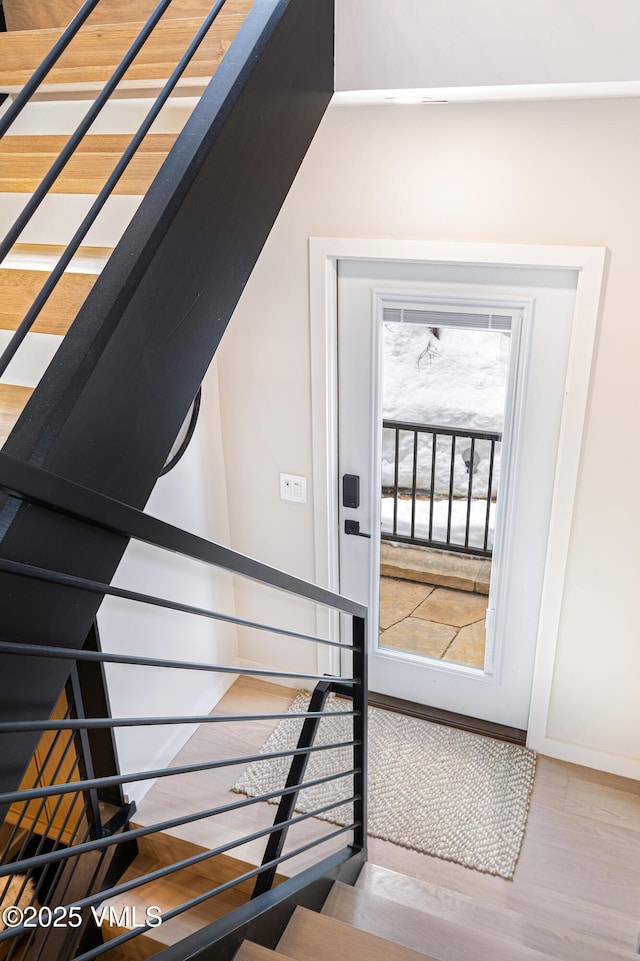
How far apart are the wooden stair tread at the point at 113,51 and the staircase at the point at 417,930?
6.17ft

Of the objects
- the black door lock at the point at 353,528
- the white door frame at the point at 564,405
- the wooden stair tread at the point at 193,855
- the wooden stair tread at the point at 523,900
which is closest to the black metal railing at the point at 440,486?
the black door lock at the point at 353,528

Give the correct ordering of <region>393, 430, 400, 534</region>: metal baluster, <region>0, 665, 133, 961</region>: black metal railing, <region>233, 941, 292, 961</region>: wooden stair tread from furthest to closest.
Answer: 1. <region>393, 430, 400, 534</region>: metal baluster
2. <region>0, 665, 133, 961</region>: black metal railing
3. <region>233, 941, 292, 961</region>: wooden stair tread

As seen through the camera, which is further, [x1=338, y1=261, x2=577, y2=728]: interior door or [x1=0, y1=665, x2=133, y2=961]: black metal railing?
[x1=338, y1=261, x2=577, y2=728]: interior door

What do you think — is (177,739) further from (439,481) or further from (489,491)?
(489,491)

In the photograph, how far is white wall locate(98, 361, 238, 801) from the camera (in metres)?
2.69

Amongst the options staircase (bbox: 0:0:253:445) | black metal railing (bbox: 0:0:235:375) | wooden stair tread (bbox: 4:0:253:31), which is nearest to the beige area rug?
staircase (bbox: 0:0:253:445)

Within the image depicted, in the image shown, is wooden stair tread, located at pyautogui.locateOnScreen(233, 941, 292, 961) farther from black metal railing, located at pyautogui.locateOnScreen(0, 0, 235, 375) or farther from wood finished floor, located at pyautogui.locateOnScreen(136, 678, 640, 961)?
black metal railing, located at pyautogui.locateOnScreen(0, 0, 235, 375)

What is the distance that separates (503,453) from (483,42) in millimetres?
1490

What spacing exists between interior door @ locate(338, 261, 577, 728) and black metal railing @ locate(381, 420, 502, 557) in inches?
2.9

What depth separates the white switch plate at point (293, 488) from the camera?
3154 millimetres

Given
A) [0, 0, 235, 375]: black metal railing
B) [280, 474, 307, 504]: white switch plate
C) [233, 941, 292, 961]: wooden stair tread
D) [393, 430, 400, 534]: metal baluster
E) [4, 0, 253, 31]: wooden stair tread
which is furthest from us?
[280, 474, 307, 504]: white switch plate

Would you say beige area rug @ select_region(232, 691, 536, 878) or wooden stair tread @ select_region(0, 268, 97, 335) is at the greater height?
wooden stair tread @ select_region(0, 268, 97, 335)

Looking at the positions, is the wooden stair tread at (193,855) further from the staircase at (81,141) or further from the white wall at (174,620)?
the staircase at (81,141)

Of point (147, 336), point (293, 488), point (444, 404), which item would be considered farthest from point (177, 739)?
point (147, 336)
